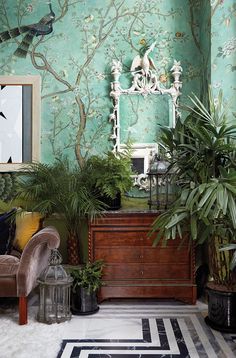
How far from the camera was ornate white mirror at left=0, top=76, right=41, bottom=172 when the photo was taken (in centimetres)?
380

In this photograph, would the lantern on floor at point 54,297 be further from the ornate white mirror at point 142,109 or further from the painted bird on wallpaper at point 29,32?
the painted bird on wallpaper at point 29,32

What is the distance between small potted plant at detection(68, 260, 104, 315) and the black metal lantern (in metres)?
0.78

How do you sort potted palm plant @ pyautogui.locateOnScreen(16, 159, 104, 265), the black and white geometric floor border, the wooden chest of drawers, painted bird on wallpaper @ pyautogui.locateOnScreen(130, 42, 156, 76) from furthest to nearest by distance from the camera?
1. painted bird on wallpaper @ pyautogui.locateOnScreen(130, 42, 156, 76)
2. potted palm plant @ pyautogui.locateOnScreen(16, 159, 104, 265)
3. the wooden chest of drawers
4. the black and white geometric floor border

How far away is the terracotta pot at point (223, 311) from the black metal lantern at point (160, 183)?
0.89 metres

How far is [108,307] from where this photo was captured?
3.09 m

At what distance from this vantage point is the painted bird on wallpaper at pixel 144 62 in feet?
12.2

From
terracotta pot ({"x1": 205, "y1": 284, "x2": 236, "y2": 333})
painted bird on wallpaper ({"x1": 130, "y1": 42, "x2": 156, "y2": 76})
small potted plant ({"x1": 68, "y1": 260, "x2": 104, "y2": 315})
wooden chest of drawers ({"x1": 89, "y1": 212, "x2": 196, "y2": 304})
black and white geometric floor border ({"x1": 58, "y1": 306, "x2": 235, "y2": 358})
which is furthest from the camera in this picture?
painted bird on wallpaper ({"x1": 130, "y1": 42, "x2": 156, "y2": 76})

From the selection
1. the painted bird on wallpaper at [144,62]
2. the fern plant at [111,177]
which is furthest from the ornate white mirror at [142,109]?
the fern plant at [111,177]

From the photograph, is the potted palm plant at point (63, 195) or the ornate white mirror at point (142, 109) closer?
the potted palm plant at point (63, 195)

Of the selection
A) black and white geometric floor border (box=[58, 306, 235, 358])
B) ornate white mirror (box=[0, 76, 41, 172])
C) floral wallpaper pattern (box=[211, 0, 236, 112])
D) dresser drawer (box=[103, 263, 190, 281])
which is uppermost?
floral wallpaper pattern (box=[211, 0, 236, 112])

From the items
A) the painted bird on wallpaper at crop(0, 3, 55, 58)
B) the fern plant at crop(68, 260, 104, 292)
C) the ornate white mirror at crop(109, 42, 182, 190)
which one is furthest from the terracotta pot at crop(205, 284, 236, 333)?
the painted bird on wallpaper at crop(0, 3, 55, 58)

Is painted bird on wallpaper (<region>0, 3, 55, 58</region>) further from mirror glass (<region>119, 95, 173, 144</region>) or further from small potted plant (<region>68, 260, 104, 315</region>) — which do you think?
small potted plant (<region>68, 260, 104, 315</region>)

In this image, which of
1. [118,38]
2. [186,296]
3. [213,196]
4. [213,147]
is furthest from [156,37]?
[186,296]

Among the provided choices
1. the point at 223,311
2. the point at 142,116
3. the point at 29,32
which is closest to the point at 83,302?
the point at 223,311
